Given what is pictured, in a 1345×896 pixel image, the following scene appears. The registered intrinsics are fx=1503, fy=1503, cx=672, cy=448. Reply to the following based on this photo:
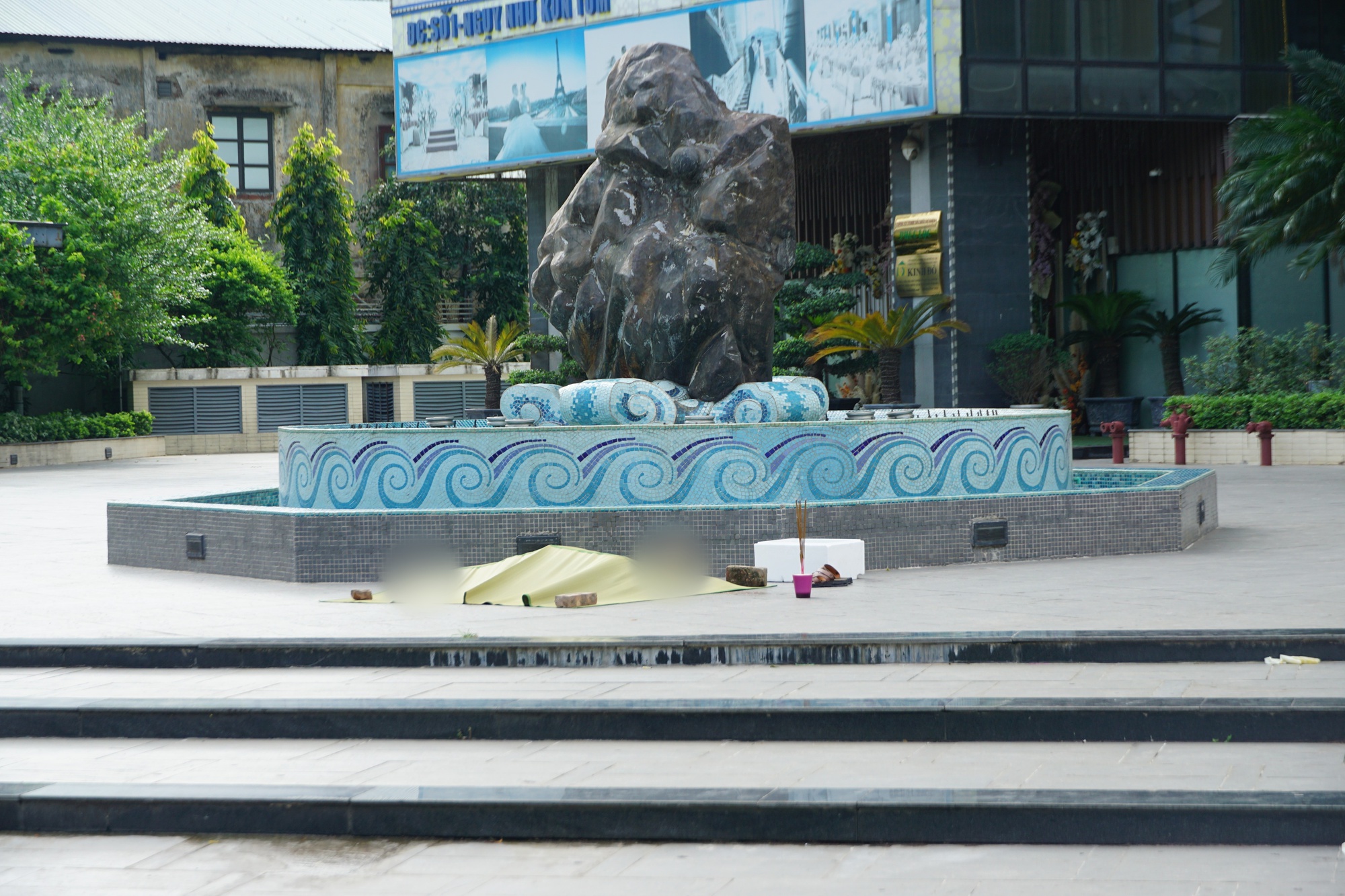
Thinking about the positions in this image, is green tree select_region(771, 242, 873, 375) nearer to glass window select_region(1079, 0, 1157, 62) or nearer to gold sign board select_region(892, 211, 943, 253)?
gold sign board select_region(892, 211, 943, 253)

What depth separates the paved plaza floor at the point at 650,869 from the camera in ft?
16.7

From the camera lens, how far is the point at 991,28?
28312 millimetres

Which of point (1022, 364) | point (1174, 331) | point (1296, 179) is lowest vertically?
point (1022, 364)

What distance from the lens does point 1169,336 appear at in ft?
99.4

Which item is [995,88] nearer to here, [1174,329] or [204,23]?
[1174,329]

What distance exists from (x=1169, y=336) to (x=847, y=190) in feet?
29.0

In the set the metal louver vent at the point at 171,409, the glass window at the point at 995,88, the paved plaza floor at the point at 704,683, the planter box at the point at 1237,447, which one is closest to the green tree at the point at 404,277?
the metal louver vent at the point at 171,409

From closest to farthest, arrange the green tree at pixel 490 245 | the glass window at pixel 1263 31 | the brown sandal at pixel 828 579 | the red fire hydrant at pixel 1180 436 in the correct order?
the brown sandal at pixel 828 579, the red fire hydrant at pixel 1180 436, the glass window at pixel 1263 31, the green tree at pixel 490 245

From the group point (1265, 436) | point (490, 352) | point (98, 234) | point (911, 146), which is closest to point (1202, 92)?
point (911, 146)

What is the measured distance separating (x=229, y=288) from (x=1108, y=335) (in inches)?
895

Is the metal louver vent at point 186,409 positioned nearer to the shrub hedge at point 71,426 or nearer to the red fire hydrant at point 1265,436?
the shrub hedge at point 71,426

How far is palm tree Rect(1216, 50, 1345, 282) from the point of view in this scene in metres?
23.4

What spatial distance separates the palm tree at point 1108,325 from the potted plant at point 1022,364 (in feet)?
6.75

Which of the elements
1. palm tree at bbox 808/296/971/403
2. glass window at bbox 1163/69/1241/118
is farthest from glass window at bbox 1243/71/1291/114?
palm tree at bbox 808/296/971/403
